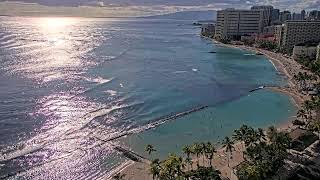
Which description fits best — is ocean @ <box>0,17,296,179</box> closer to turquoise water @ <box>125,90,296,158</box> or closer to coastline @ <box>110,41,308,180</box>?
turquoise water @ <box>125,90,296,158</box>

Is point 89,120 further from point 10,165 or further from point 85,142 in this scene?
point 10,165

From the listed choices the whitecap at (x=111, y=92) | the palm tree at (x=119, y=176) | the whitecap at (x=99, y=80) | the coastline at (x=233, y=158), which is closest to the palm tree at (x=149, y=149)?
the coastline at (x=233, y=158)

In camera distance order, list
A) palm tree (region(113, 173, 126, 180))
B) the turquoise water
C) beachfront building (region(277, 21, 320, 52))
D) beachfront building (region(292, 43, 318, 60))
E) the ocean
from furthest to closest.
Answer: beachfront building (region(277, 21, 320, 52)), beachfront building (region(292, 43, 318, 60)), the turquoise water, the ocean, palm tree (region(113, 173, 126, 180))

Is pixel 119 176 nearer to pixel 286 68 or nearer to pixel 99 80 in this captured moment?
pixel 99 80

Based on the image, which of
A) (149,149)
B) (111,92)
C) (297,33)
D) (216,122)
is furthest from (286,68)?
(149,149)

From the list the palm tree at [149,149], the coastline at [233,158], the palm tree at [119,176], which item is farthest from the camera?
the palm tree at [149,149]

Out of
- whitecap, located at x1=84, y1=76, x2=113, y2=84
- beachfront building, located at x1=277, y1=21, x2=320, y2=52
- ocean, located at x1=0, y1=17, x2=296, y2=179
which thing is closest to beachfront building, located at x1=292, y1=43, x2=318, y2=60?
ocean, located at x1=0, y1=17, x2=296, y2=179

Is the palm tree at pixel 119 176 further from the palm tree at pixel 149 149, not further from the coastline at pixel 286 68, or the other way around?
the coastline at pixel 286 68
